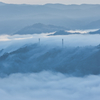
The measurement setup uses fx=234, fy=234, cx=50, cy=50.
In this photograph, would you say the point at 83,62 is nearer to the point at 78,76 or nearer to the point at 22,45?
the point at 78,76

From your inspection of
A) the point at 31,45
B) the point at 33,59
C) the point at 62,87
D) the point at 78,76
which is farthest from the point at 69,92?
the point at 31,45

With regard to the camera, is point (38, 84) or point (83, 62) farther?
point (83, 62)

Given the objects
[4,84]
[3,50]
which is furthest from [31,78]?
[3,50]

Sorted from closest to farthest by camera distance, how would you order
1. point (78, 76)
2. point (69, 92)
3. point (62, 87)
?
point (69, 92), point (62, 87), point (78, 76)

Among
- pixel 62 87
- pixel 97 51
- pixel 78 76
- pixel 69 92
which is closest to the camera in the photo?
A: pixel 69 92

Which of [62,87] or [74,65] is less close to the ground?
[74,65]

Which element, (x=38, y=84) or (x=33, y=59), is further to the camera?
(x=33, y=59)

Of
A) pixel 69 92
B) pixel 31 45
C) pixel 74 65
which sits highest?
pixel 31 45

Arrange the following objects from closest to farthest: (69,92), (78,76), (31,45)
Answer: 1. (69,92)
2. (78,76)
3. (31,45)

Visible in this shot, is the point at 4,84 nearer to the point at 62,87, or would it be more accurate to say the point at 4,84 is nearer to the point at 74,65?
the point at 62,87
